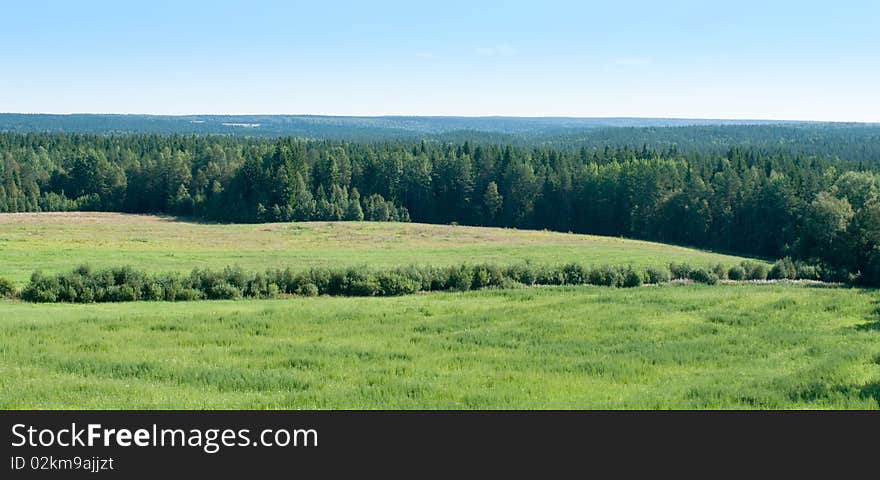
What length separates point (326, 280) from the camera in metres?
46.5

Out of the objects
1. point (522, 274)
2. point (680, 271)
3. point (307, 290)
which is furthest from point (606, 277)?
point (307, 290)

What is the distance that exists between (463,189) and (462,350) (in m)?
85.7

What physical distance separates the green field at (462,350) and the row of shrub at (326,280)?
2349 mm

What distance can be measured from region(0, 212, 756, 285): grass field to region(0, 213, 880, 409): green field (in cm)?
801

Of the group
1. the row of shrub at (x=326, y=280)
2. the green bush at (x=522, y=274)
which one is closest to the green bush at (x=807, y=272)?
the row of shrub at (x=326, y=280)

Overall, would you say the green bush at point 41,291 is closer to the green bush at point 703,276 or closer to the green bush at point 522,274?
the green bush at point 522,274

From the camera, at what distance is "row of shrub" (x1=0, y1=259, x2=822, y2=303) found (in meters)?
42.3

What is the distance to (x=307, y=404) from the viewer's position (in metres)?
19.3

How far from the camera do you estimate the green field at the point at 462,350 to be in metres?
20.0

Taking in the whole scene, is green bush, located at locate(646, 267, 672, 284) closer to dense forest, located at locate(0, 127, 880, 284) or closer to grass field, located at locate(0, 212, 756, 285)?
grass field, located at locate(0, 212, 756, 285)
